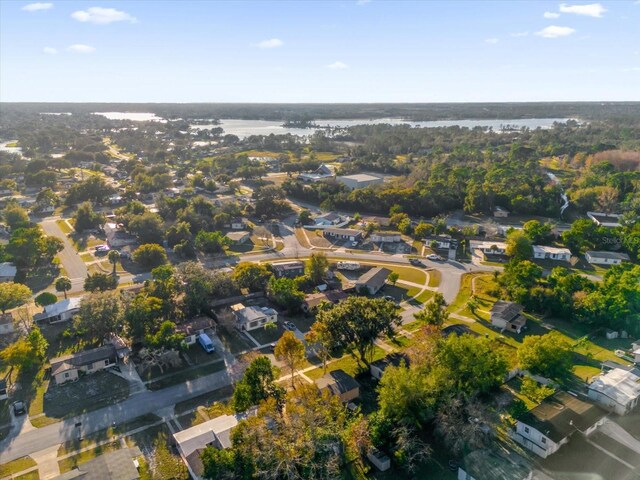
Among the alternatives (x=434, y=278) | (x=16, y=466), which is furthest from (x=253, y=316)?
(x=434, y=278)

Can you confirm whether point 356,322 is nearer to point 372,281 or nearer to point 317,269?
point 372,281

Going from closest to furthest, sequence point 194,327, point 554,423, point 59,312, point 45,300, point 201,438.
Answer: point 201,438, point 554,423, point 194,327, point 59,312, point 45,300

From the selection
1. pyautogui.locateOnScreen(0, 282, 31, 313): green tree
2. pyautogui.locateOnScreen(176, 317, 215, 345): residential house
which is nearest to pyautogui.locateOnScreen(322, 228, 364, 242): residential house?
pyautogui.locateOnScreen(176, 317, 215, 345): residential house

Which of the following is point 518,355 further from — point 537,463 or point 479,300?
point 479,300

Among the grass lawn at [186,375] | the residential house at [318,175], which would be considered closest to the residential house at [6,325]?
the grass lawn at [186,375]

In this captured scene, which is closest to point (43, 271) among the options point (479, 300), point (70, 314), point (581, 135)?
point (70, 314)

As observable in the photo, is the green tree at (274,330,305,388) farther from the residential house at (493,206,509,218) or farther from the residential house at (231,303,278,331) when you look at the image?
the residential house at (493,206,509,218)
